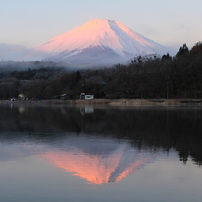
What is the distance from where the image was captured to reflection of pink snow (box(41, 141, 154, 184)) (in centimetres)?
822

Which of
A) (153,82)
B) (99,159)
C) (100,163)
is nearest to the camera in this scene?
(100,163)

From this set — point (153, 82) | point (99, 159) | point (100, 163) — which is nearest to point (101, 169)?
point (100, 163)

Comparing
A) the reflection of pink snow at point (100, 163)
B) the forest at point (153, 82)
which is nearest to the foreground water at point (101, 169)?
the reflection of pink snow at point (100, 163)

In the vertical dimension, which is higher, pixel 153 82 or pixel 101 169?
pixel 153 82

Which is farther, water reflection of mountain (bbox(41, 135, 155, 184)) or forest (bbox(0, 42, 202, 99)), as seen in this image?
forest (bbox(0, 42, 202, 99))

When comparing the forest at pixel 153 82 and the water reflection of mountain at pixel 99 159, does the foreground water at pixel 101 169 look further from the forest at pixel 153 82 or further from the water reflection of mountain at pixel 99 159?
the forest at pixel 153 82

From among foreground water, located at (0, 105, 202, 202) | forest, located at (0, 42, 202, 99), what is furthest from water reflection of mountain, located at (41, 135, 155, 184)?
forest, located at (0, 42, 202, 99)

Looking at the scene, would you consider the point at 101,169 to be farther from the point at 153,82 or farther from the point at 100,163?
the point at 153,82

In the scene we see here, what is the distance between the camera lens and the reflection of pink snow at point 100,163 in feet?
27.0

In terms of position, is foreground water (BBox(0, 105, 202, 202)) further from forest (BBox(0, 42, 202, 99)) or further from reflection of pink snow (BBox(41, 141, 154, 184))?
forest (BBox(0, 42, 202, 99))

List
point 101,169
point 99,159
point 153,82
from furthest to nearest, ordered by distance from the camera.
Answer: point 153,82 → point 99,159 → point 101,169

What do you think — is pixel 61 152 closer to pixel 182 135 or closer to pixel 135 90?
pixel 182 135

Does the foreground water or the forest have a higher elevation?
the forest

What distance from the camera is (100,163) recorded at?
9.58m
